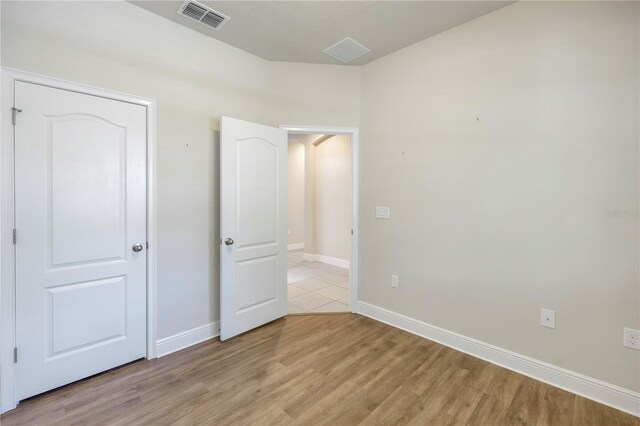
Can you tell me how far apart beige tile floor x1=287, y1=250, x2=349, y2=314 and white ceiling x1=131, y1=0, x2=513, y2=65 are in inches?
114

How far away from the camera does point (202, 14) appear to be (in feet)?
7.77

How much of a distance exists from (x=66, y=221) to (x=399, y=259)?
2848mm

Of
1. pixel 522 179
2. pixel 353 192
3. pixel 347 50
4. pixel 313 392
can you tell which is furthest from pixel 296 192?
pixel 313 392

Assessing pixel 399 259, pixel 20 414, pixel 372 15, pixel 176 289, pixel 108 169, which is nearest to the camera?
pixel 20 414

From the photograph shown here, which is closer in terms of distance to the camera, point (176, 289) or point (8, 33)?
point (8, 33)

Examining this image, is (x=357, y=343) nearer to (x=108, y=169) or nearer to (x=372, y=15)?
(x=108, y=169)

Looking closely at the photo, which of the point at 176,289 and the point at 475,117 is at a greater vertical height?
the point at 475,117

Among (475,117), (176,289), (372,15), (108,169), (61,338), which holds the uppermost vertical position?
(372,15)

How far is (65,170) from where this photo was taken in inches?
78.5

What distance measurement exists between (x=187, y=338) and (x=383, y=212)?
7.53 ft

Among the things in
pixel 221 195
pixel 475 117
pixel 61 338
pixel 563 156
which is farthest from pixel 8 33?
pixel 563 156

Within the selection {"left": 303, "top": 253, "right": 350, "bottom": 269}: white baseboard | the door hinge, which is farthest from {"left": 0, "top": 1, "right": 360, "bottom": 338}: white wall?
{"left": 303, "top": 253, "right": 350, "bottom": 269}: white baseboard

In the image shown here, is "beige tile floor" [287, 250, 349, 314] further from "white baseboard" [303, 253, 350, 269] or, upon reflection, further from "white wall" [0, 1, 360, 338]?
"white wall" [0, 1, 360, 338]

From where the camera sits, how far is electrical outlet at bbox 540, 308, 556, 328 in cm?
212
